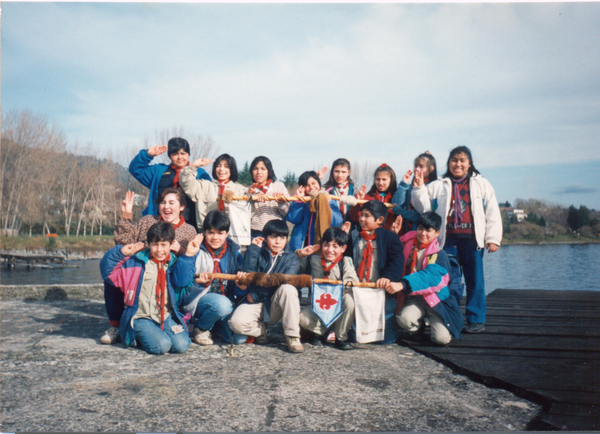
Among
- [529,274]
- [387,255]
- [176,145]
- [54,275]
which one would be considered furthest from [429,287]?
[54,275]

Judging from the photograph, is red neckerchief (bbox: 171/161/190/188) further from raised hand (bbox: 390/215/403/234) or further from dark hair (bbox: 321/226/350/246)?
raised hand (bbox: 390/215/403/234)

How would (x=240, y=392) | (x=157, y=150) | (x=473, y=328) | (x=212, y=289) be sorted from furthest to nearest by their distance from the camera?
1. (x=157, y=150)
2. (x=473, y=328)
3. (x=212, y=289)
4. (x=240, y=392)

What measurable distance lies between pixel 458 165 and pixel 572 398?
2.58 metres

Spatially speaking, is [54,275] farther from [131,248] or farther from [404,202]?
[404,202]

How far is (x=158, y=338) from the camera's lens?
3768 mm

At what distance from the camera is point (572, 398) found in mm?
2791

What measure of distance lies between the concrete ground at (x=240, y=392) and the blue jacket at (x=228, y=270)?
526 mm

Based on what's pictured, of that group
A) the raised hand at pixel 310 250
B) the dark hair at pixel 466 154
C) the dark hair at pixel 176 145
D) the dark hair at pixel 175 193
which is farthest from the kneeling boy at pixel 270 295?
the dark hair at pixel 466 154

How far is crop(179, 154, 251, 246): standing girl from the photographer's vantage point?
4.95 m

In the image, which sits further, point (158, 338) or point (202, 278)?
point (202, 278)

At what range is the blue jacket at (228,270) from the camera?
166 inches

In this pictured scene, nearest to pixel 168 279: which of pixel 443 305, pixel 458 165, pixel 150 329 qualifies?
pixel 150 329

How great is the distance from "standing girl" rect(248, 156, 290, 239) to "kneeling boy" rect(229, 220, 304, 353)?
2.52 feet

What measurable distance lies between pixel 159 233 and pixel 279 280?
3.85 ft
